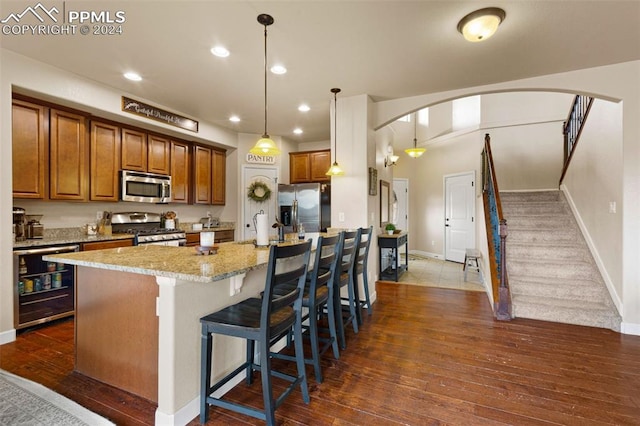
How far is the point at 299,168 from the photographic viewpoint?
19.8 feet

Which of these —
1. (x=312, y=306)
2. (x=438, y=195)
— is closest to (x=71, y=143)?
(x=312, y=306)

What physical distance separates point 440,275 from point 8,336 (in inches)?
230

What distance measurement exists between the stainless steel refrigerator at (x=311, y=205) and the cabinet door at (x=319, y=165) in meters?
0.47

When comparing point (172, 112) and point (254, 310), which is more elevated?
point (172, 112)

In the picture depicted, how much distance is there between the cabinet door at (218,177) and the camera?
5527 millimetres

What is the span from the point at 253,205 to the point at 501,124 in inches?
215

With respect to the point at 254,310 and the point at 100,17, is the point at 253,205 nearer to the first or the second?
the point at 100,17

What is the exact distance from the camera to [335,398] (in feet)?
6.26

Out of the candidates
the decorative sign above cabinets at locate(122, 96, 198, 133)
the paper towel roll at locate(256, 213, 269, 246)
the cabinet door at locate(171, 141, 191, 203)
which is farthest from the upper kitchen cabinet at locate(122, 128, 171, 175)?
the paper towel roll at locate(256, 213, 269, 246)

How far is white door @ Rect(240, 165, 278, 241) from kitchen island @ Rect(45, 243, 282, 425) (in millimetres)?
3757

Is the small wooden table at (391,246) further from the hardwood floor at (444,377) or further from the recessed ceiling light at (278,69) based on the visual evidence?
the recessed ceiling light at (278,69)

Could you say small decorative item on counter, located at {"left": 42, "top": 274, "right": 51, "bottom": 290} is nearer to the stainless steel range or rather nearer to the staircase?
the stainless steel range

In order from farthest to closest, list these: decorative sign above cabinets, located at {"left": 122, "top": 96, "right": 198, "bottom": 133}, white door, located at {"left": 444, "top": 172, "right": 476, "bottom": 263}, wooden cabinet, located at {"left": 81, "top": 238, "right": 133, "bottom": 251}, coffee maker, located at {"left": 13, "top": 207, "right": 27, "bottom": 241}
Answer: white door, located at {"left": 444, "top": 172, "right": 476, "bottom": 263}, decorative sign above cabinets, located at {"left": 122, "top": 96, "right": 198, "bottom": 133}, wooden cabinet, located at {"left": 81, "top": 238, "right": 133, "bottom": 251}, coffee maker, located at {"left": 13, "top": 207, "right": 27, "bottom": 241}

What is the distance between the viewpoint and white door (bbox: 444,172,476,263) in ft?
21.8
